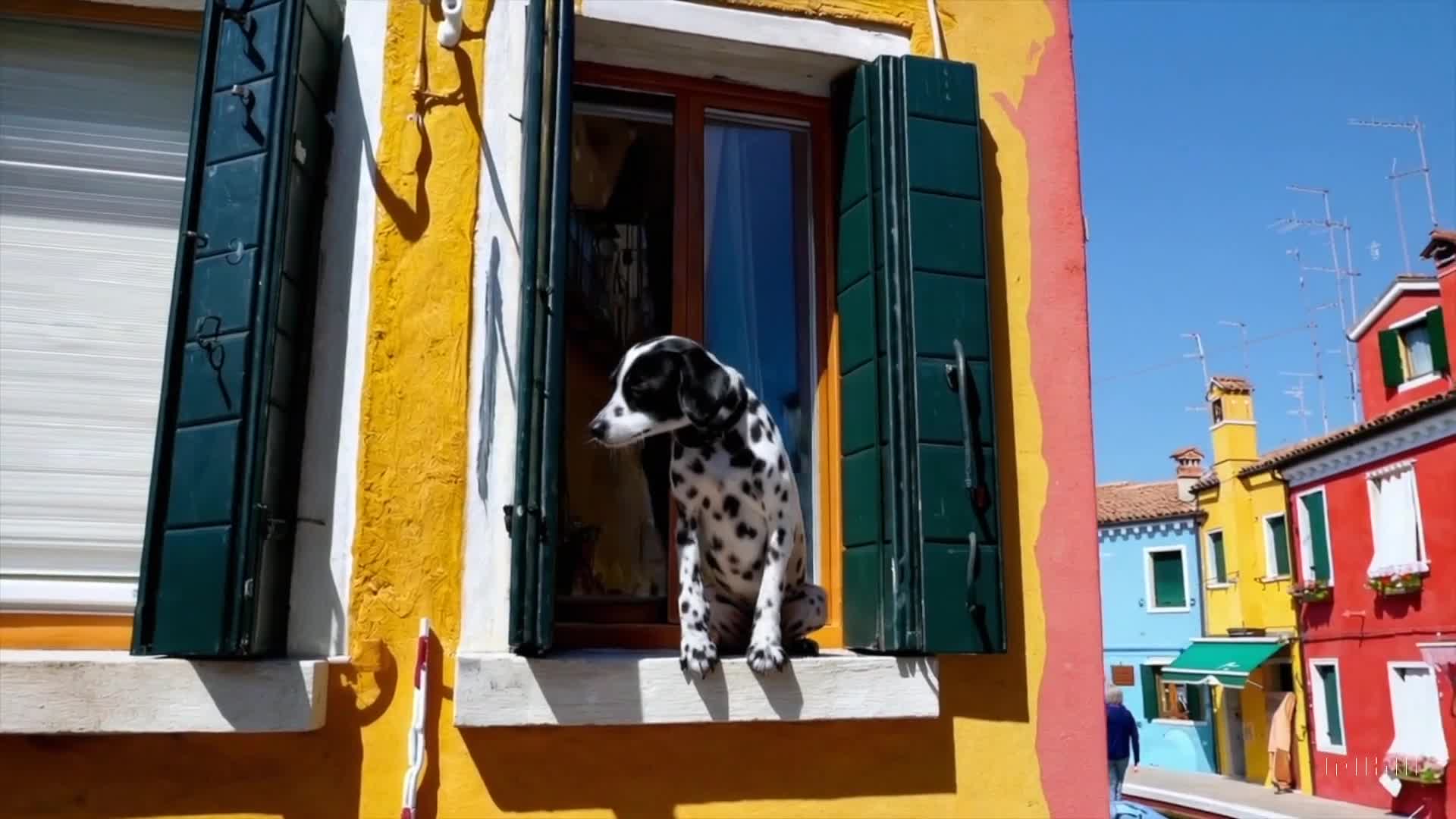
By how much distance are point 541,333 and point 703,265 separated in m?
0.89

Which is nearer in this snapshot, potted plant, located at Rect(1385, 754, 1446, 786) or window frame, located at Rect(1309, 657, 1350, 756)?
potted plant, located at Rect(1385, 754, 1446, 786)

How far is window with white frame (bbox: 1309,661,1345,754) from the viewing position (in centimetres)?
2269

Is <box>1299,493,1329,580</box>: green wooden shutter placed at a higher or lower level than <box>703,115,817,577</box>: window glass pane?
higher

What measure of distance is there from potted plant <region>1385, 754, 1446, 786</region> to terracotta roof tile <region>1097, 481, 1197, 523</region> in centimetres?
1037

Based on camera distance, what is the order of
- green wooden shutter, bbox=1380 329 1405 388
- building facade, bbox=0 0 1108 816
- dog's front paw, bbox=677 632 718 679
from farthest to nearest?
green wooden shutter, bbox=1380 329 1405 388 → dog's front paw, bbox=677 632 718 679 → building facade, bbox=0 0 1108 816

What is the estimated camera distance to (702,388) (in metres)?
3.18

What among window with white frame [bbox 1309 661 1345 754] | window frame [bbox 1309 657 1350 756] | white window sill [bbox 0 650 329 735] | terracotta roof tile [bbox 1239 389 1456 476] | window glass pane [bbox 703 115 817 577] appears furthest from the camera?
window with white frame [bbox 1309 661 1345 754]

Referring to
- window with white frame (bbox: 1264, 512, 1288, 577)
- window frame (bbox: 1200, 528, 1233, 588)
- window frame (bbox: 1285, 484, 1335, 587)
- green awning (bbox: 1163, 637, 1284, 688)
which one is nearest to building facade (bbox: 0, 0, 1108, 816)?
window frame (bbox: 1285, 484, 1335, 587)

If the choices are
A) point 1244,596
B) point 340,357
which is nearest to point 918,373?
point 340,357

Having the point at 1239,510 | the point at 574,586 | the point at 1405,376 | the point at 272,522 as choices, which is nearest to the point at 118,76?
the point at 272,522

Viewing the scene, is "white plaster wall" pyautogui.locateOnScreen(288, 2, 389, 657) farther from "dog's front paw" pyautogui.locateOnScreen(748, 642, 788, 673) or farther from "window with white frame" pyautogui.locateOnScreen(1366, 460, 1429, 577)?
"window with white frame" pyautogui.locateOnScreen(1366, 460, 1429, 577)

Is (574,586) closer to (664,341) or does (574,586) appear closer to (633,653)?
(633,653)

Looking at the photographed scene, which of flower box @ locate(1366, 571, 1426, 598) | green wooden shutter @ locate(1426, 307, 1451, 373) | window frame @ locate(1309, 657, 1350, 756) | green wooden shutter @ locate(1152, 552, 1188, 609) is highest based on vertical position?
green wooden shutter @ locate(1426, 307, 1451, 373)

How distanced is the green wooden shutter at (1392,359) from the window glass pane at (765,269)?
2181 cm
